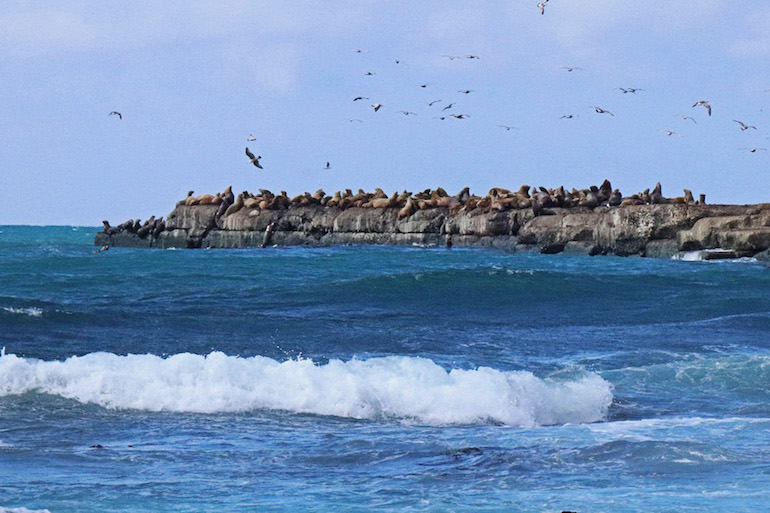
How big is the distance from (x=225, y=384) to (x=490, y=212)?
4023cm

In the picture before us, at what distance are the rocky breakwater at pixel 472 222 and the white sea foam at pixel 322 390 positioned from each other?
2746 centimetres

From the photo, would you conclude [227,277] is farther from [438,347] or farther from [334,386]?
[334,386]

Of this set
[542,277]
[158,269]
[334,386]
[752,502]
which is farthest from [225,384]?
[158,269]

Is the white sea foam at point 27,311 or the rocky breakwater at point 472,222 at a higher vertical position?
→ the rocky breakwater at point 472,222

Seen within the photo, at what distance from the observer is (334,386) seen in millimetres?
12867

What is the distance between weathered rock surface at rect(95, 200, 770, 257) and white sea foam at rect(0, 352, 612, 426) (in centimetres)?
2723

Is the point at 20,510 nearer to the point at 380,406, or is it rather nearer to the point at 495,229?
the point at 380,406

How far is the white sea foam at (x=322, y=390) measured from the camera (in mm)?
12227

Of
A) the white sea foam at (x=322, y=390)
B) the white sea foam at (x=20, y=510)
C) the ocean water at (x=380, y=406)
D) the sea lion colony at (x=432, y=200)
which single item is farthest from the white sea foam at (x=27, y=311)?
the sea lion colony at (x=432, y=200)

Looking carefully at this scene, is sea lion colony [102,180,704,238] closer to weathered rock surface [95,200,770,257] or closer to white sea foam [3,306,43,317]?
weathered rock surface [95,200,770,257]

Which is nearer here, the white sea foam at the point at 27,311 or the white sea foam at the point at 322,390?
the white sea foam at the point at 322,390

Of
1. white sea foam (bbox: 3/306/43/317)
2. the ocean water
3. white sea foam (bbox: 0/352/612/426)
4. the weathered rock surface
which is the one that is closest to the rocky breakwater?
the weathered rock surface

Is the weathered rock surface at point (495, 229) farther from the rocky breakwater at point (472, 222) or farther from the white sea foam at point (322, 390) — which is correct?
the white sea foam at point (322, 390)

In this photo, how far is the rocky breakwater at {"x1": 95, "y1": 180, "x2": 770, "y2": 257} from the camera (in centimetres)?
4162
